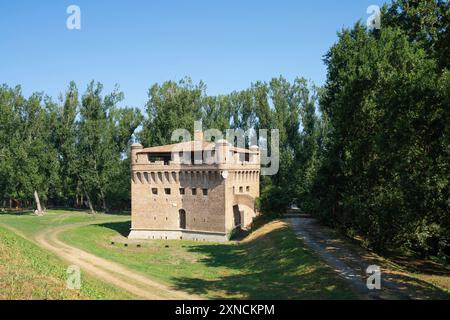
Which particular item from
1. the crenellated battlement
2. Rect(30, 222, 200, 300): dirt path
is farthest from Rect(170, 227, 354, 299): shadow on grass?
the crenellated battlement

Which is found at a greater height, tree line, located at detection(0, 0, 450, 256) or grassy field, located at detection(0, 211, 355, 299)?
tree line, located at detection(0, 0, 450, 256)

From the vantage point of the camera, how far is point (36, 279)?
20.1 m

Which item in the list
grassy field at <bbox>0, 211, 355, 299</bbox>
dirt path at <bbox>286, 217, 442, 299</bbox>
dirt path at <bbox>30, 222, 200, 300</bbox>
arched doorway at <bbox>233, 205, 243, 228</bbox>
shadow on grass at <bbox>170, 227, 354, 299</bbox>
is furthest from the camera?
arched doorway at <bbox>233, 205, 243, 228</bbox>

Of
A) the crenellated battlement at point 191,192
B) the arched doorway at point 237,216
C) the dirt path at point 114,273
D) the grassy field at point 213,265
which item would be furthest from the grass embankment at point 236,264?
the arched doorway at point 237,216

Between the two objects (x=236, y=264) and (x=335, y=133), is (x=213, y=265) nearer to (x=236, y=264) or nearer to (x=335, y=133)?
(x=236, y=264)

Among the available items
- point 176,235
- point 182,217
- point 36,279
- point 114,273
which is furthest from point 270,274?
point 182,217

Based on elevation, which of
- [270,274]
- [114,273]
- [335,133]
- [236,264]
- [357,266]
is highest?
[335,133]

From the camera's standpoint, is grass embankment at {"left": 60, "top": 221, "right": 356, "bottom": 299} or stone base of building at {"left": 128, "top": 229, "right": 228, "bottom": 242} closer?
grass embankment at {"left": 60, "top": 221, "right": 356, "bottom": 299}

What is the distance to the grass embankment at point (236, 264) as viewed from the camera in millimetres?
22344

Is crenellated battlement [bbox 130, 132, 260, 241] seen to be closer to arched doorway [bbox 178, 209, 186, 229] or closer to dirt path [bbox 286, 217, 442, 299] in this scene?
arched doorway [bbox 178, 209, 186, 229]

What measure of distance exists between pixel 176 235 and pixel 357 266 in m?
25.4

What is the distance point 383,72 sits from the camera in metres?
28.4

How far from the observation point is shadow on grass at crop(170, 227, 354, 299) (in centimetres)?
Result: 2159

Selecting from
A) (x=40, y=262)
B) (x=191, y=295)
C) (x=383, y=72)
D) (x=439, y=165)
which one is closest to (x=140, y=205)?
(x=40, y=262)
